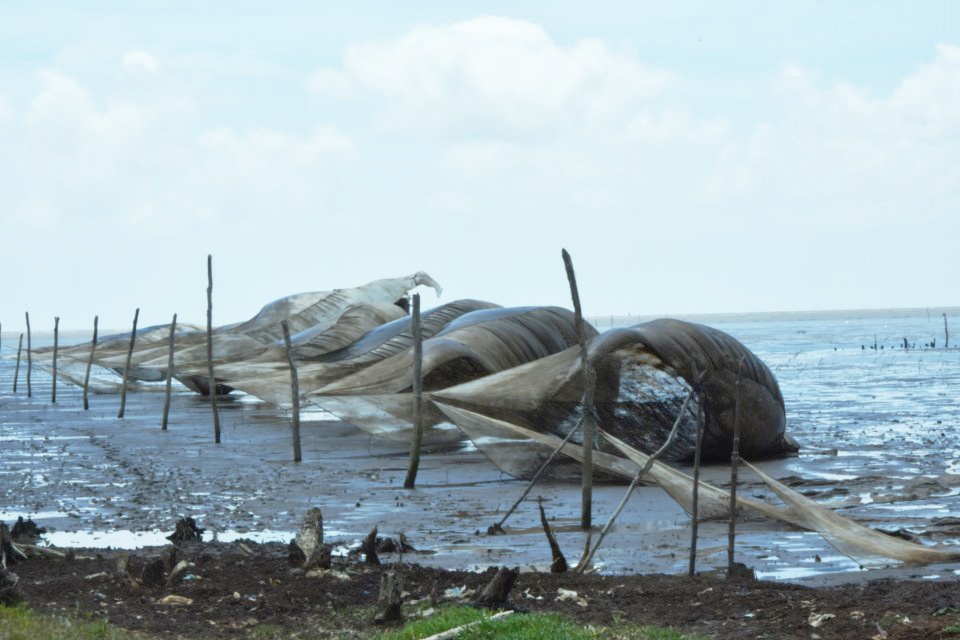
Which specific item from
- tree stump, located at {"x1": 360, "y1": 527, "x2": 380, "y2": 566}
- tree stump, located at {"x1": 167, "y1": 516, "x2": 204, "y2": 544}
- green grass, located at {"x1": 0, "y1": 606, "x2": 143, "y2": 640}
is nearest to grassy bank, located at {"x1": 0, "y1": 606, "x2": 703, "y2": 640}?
green grass, located at {"x1": 0, "y1": 606, "x2": 143, "y2": 640}

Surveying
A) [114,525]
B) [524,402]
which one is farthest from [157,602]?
[524,402]

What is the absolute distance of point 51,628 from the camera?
8.01 metres

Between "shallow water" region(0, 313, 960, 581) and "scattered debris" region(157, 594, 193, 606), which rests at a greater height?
"scattered debris" region(157, 594, 193, 606)

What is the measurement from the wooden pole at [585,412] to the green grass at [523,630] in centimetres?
439

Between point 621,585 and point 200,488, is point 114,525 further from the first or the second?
point 621,585

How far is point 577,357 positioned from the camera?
16859mm

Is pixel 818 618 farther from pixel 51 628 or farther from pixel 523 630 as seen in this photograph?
pixel 51 628

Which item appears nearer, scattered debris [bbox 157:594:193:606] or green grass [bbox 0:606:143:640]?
green grass [bbox 0:606:143:640]

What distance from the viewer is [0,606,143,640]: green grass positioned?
776cm

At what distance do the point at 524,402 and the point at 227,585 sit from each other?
773 cm

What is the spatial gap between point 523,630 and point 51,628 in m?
3.11

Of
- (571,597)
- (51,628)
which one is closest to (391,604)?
(571,597)

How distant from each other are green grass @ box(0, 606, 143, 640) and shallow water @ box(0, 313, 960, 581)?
3348 millimetres

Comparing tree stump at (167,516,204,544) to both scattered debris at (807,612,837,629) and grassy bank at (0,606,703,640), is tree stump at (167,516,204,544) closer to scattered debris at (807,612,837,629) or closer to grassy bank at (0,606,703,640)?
grassy bank at (0,606,703,640)
